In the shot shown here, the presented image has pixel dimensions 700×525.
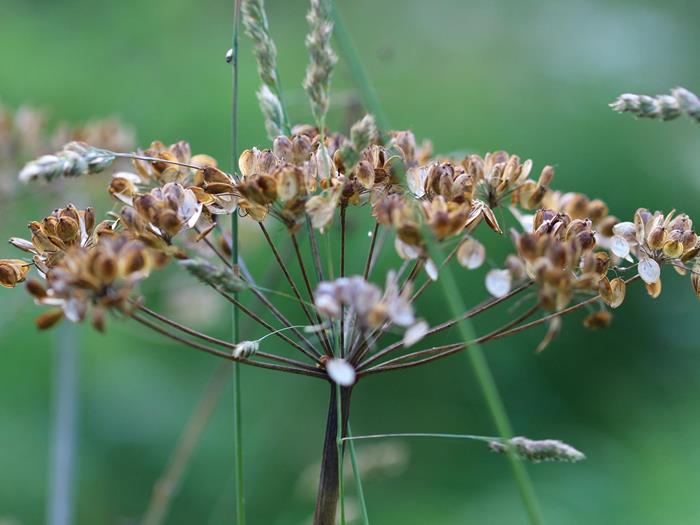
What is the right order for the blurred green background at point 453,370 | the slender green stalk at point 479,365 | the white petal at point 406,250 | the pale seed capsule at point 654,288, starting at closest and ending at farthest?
the slender green stalk at point 479,365
the white petal at point 406,250
the pale seed capsule at point 654,288
the blurred green background at point 453,370

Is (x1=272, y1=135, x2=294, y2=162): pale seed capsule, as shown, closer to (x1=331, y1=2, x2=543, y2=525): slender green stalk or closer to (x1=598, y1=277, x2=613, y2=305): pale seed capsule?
(x1=331, y1=2, x2=543, y2=525): slender green stalk

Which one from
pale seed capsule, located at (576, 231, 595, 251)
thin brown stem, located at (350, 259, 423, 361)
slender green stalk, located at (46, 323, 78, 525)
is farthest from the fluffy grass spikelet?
slender green stalk, located at (46, 323, 78, 525)

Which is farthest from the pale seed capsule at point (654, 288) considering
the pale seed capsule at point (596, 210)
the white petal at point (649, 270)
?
the pale seed capsule at point (596, 210)

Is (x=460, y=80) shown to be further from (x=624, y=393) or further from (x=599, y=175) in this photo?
(x=624, y=393)

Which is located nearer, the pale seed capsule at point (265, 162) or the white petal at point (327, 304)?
the white petal at point (327, 304)

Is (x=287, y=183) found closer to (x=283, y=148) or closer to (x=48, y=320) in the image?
(x=283, y=148)

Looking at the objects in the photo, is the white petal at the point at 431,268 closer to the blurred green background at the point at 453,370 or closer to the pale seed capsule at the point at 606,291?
the pale seed capsule at the point at 606,291

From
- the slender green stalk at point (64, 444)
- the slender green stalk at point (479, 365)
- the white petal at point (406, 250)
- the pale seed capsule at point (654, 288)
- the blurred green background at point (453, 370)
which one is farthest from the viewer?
the blurred green background at point (453, 370)
